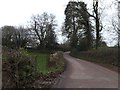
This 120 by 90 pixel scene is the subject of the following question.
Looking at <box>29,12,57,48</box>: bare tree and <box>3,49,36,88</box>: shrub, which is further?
<box>29,12,57,48</box>: bare tree

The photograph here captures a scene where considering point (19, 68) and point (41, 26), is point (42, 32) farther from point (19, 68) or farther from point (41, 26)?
point (19, 68)

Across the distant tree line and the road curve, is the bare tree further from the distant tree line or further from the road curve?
the road curve

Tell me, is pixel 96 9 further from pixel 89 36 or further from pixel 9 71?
pixel 9 71

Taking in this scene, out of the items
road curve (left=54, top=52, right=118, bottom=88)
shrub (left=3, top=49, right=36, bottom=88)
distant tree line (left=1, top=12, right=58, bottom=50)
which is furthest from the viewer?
distant tree line (left=1, top=12, right=58, bottom=50)

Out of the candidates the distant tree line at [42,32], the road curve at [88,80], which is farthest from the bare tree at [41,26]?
the road curve at [88,80]

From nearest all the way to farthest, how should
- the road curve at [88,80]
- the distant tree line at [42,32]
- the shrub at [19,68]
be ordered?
the shrub at [19,68] < the road curve at [88,80] < the distant tree line at [42,32]

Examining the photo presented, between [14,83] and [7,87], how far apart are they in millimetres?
322

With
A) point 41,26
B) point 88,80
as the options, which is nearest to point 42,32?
point 41,26

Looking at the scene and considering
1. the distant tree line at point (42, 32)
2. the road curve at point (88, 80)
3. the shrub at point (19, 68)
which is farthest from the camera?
the distant tree line at point (42, 32)

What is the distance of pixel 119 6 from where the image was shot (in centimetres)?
3297

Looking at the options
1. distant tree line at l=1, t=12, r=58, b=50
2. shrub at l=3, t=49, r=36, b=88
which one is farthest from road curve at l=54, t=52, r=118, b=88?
distant tree line at l=1, t=12, r=58, b=50

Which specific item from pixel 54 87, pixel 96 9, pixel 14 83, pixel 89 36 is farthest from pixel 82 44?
pixel 14 83

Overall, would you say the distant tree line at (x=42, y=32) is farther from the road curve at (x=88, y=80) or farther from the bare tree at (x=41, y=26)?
the road curve at (x=88, y=80)

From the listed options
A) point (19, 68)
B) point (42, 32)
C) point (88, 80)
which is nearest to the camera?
point (19, 68)
